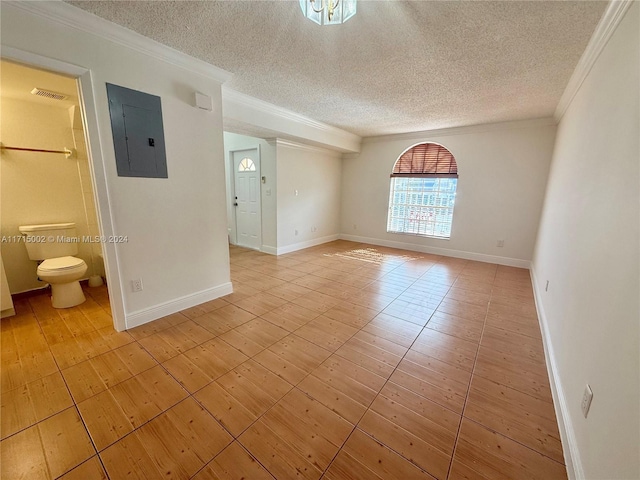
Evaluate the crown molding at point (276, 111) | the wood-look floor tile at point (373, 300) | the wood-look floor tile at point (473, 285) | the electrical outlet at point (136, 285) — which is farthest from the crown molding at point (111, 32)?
the wood-look floor tile at point (473, 285)

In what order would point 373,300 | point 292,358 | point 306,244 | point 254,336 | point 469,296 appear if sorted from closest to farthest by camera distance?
point 292,358 < point 254,336 < point 373,300 < point 469,296 < point 306,244

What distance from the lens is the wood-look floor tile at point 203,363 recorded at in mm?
1727

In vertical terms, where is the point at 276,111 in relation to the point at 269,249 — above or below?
above

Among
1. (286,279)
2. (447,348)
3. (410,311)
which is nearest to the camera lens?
(447,348)

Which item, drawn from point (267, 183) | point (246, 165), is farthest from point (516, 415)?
point (246, 165)

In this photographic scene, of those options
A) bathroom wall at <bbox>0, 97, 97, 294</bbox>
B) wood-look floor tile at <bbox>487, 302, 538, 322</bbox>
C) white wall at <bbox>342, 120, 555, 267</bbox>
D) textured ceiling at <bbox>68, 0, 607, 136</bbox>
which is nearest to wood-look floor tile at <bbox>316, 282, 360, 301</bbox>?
wood-look floor tile at <bbox>487, 302, 538, 322</bbox>

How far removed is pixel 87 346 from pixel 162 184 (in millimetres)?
1475

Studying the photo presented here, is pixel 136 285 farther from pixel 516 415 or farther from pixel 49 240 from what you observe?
pixel 516 415

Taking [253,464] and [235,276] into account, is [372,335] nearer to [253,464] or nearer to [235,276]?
[253,464]

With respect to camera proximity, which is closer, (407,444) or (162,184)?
(407,444)

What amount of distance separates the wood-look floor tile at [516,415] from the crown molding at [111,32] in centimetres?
348

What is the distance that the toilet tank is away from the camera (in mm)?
2723

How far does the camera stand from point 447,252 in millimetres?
5105

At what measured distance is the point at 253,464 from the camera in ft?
3.93
